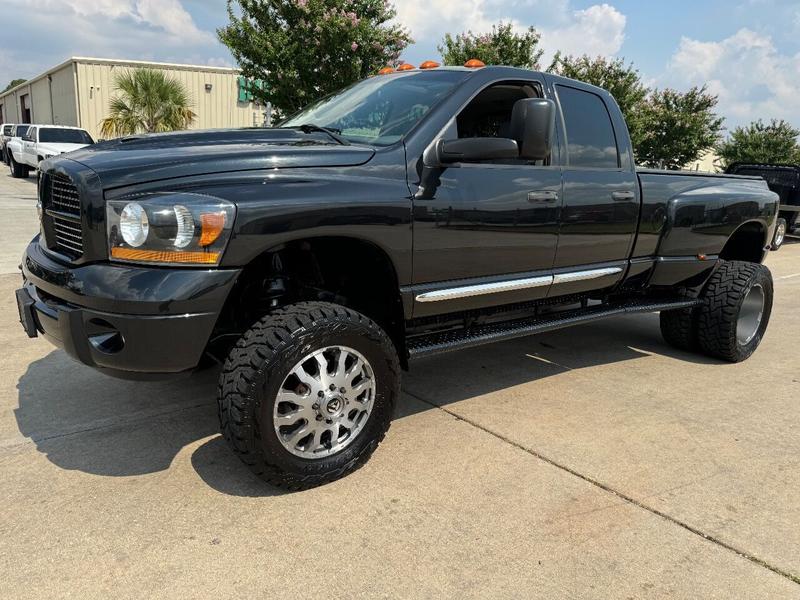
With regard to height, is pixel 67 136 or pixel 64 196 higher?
pixel 67 136

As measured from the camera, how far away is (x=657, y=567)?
2404 millimetres

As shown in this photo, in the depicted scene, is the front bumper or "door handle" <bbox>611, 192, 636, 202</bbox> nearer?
the front bumper

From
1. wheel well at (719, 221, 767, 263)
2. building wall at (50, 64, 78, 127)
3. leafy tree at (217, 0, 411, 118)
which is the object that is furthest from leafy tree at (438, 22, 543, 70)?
building wall at (50, 64, 78, 127)

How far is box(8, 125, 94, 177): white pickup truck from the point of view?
18.3m

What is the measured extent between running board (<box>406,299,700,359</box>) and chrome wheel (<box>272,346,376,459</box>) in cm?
42

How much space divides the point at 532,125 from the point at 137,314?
1.98 m

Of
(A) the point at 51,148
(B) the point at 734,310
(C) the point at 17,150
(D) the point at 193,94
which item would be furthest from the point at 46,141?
(B) the point at 734,310

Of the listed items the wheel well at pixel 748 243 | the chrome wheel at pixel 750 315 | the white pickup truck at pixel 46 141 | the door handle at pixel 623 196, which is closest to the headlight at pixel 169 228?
the door handle at pixel 623 196

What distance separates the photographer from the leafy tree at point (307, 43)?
1202 cm

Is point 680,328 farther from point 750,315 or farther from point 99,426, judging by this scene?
point 99,426

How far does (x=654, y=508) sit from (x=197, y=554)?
1876 millimetres

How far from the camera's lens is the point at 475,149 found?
9.96ft

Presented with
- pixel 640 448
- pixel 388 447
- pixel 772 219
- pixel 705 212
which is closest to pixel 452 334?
pixel 388 447

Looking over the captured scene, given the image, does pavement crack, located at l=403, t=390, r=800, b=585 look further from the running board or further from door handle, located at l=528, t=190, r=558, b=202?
door handle, located at l=528, t=190, r=558, b=202
